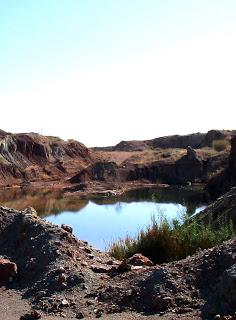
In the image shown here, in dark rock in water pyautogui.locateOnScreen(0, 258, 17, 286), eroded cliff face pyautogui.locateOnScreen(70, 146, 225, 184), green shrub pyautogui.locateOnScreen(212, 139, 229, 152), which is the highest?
green shrub pyautogui.locateOnScreen(212, 139, 229, 152)

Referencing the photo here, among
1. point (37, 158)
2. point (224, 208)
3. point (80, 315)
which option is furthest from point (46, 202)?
point (80, 315)

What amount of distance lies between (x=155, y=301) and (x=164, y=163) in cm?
5915

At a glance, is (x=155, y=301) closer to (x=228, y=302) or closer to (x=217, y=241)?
(x=228, y=302)

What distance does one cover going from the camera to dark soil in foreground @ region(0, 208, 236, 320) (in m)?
6.13

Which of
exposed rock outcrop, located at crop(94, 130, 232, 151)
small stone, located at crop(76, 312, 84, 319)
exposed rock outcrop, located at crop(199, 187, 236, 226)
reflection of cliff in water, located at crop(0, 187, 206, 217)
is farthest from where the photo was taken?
exposed rock outcrop, located at crop(94, 130, 232, 151)

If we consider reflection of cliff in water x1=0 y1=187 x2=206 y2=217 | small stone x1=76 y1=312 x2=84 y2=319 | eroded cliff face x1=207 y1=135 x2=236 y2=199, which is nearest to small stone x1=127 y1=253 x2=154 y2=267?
small stone x1=76 y1=312 x2=84 y2=319

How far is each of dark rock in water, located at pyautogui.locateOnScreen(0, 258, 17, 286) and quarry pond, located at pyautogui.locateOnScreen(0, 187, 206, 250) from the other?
419 inches

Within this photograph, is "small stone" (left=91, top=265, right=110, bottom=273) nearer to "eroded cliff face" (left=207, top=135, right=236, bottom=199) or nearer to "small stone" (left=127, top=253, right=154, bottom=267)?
"small stone" (left=127, top=253, right=154, bottom=267)

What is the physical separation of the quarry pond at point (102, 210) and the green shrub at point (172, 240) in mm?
9095

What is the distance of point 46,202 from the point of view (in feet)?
148

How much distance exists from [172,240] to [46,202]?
3662cm

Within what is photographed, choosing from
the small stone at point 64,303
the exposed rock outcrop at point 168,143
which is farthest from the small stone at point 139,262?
the exposed rock outcrop at point 168,143

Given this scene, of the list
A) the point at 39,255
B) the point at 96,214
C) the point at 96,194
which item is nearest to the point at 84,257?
the point at 39,255

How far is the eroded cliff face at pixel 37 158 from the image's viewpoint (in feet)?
231
